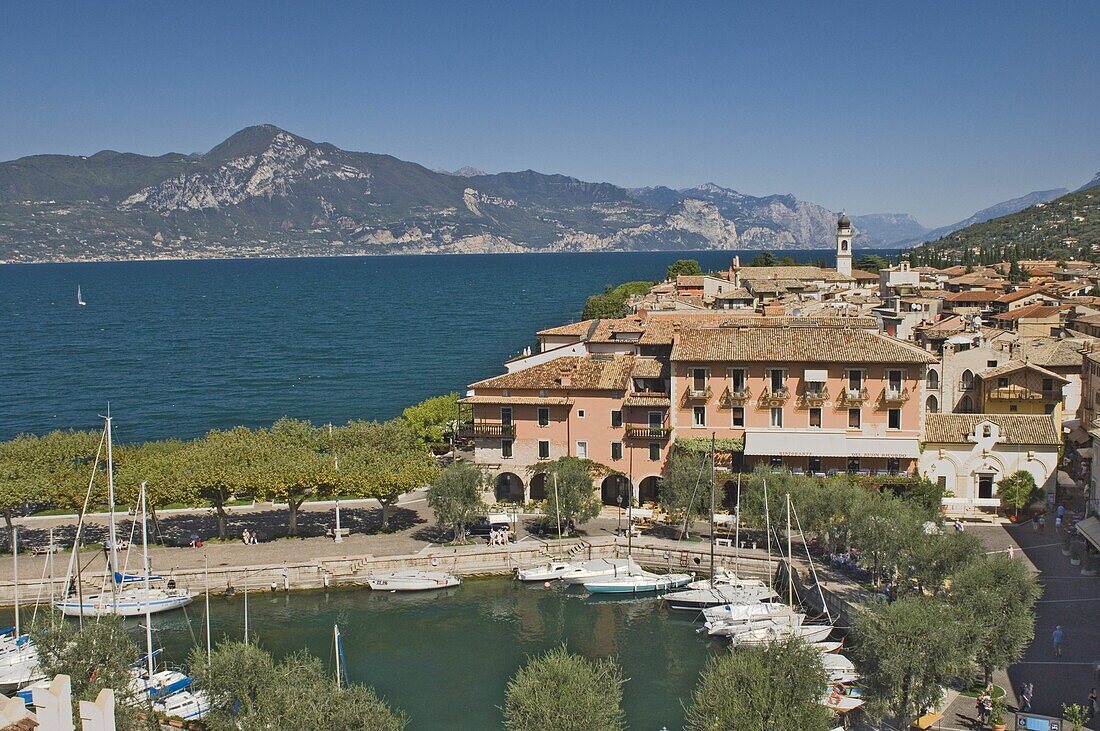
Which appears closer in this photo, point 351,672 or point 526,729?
point 526,729

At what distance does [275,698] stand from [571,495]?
22.3 metres

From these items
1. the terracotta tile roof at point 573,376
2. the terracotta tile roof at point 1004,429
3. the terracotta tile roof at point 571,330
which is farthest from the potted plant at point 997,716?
the terracotta tile roof at point 571,330

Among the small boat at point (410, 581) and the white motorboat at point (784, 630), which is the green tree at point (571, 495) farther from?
the white motorboat at point (784, 630)

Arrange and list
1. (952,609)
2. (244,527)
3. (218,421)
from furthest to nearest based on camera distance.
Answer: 1. (218,421)
2. (244,527)
3. (952,609)

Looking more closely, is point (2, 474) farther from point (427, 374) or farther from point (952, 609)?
point (427, 374)

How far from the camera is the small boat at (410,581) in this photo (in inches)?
1645

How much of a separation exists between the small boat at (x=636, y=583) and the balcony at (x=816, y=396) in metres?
13.1

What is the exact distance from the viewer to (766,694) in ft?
78.7

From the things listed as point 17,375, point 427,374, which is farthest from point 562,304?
point 17,375

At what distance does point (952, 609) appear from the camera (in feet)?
93.8

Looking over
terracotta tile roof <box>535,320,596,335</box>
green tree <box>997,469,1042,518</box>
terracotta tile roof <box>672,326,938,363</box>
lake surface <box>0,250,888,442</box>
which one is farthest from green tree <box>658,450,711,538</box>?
lake surface <box>0,250,888,442</box>

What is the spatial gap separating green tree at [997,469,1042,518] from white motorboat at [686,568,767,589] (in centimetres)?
1422

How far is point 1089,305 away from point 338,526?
72.5 metres

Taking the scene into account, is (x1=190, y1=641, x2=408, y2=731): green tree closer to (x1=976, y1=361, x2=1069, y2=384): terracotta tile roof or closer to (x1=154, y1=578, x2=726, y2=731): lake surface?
(x1=154, y1=578, x2=726, y2=731): lake surface
